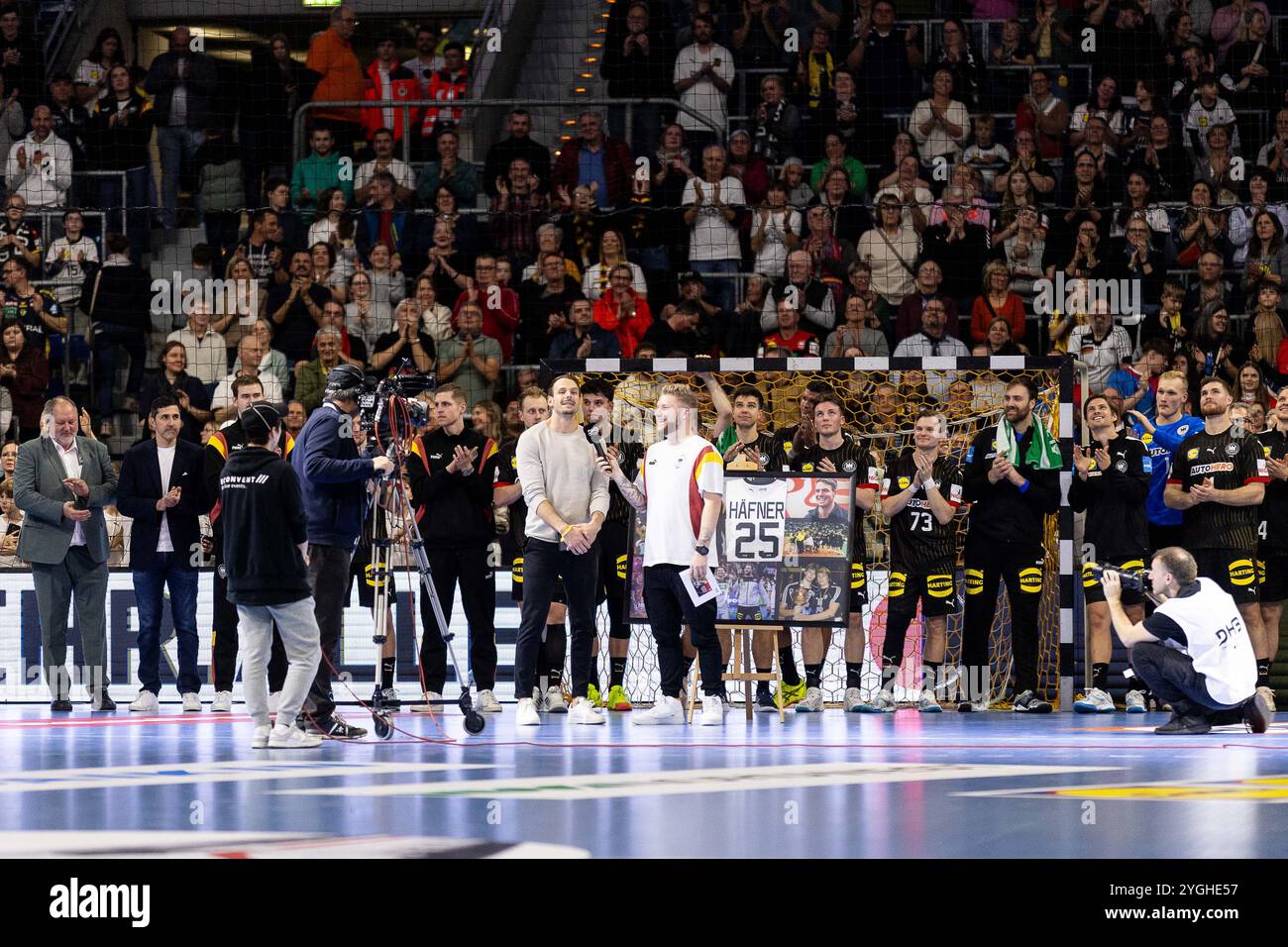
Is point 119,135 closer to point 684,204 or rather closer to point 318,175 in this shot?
point 318,175

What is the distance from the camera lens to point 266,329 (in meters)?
15.5

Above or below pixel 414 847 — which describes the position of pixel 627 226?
above

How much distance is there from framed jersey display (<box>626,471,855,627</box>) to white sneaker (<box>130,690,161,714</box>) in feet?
11.0

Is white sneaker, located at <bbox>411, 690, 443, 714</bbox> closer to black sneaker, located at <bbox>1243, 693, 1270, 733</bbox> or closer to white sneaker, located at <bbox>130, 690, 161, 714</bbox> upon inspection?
white sneaker, located at <bbox>130, 690, 161, 714</bbox>

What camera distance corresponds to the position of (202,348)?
1584 centimetres

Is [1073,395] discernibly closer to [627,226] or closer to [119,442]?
[627,226]

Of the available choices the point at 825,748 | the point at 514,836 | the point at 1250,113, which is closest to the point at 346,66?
the point at 1250,113

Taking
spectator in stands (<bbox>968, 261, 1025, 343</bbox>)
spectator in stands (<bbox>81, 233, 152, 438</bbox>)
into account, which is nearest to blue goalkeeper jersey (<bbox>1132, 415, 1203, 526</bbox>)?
spectator in stands (<bbox>968, 261, 1025, 343</bbox>)

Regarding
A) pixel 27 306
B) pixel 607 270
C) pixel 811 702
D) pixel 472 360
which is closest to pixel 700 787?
pixel 811 702

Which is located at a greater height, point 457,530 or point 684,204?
point 684,204

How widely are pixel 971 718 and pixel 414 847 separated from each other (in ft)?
21.2

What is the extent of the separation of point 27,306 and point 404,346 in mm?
3728

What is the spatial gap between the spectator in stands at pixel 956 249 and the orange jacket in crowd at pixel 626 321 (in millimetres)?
2810

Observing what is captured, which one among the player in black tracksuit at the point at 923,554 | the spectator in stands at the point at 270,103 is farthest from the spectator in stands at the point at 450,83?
the player in black tracksuit at the point at 923,554
